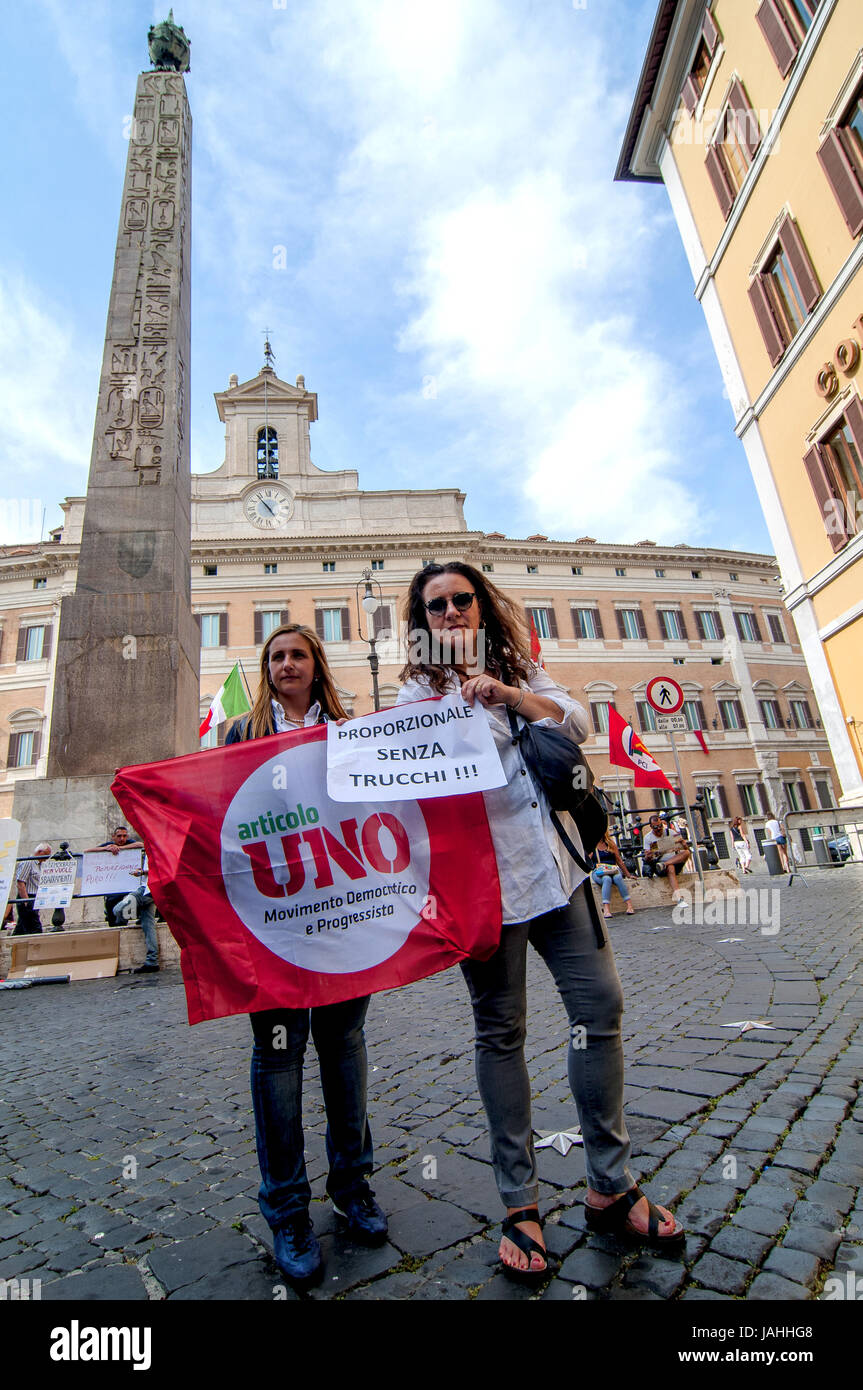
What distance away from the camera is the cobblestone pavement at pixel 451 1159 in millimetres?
1758

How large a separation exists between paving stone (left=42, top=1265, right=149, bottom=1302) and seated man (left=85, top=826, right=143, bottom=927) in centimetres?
712

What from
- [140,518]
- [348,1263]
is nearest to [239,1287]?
[348,1263]

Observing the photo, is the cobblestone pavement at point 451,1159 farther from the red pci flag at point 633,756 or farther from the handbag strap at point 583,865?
the red pci flag at point 633,756

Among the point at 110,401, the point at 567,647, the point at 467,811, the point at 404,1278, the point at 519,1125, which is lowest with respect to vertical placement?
the point at 404,1278

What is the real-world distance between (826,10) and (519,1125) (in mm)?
17254

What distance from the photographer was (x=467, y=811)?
7.41 feet

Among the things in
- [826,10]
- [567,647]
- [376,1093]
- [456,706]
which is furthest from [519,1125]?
[567,647]

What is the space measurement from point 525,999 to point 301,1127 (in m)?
0.72

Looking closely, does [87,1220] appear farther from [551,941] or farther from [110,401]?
[110,401]

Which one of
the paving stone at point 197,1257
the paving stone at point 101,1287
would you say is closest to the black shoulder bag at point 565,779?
the paving stone at point 197,1257

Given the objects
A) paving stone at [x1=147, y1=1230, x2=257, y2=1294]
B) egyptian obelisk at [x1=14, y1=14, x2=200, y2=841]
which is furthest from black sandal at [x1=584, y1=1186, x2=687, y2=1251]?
egyptian obelisk at [x1=14, y1=14, x2=200, y2=841]

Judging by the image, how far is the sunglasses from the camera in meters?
2.26

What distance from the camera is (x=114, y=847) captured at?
846 cm

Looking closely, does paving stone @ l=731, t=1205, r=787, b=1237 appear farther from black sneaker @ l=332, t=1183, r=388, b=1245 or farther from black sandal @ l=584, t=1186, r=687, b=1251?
black sneaker @ l=332, t=1183, r=388, b=1245
